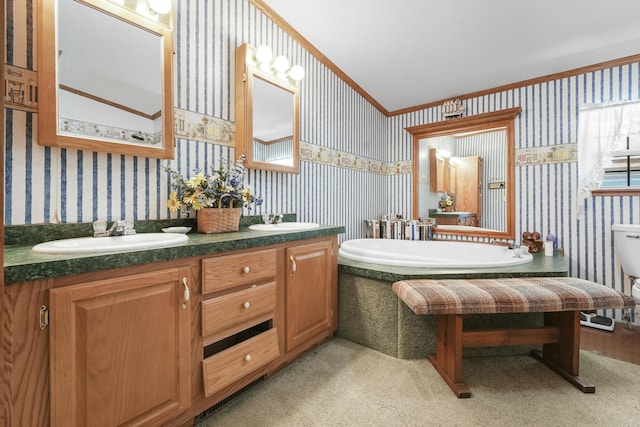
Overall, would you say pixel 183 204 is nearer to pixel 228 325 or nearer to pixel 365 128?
pixel 228 325

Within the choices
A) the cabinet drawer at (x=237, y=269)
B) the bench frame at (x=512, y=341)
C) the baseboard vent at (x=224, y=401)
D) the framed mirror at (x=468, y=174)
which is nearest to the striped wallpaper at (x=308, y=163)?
the framed mirror at (x=468, y=174)

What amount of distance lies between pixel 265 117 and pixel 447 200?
7.89 feet

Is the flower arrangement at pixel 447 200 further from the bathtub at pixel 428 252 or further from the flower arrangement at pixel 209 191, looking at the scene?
the flower arrangement at pixel 209 191

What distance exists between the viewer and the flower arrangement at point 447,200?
3579 mm

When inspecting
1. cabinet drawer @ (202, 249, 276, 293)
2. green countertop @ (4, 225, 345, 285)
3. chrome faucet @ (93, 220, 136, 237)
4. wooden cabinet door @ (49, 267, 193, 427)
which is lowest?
wooden cabinet door @ (49, 267, 193, 427)

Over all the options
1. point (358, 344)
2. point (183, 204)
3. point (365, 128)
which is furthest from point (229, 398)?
point (365, 128)

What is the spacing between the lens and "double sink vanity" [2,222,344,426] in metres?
0.93

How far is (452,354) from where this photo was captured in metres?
1.71

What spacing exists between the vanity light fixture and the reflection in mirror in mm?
108

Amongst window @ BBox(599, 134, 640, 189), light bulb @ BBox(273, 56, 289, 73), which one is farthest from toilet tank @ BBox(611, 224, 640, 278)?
light bulb @ BBox(273, 56, 289, 73)

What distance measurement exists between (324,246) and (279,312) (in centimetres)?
55

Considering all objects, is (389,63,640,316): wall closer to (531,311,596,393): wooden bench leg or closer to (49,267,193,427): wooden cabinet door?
(531,311,596,393): wooden bench leg

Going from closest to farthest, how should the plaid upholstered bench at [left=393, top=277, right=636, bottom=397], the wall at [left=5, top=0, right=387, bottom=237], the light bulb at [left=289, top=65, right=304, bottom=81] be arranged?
the wall at [left=5, top=0, right=387, bottom=237]
the plaid upholstered bench at [left=393, top=277, right=636, bottom=397]
the light bulb at [left=289, top=65, right=304, bottom=81]

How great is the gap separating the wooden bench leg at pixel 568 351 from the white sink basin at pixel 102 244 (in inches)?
86.3
